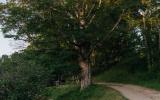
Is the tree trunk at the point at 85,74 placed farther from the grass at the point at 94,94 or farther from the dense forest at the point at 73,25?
the grass at the point at 94,94

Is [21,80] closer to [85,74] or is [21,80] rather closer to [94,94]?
[94,94]

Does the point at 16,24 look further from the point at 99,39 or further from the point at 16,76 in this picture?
the point at 16,76

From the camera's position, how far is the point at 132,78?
44.3m

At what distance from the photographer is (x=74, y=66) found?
168 feet

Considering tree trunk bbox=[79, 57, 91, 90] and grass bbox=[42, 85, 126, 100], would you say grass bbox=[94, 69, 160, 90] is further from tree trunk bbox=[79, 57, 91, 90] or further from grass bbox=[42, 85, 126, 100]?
tree trunk bbox=[79, 57, 91, 90]

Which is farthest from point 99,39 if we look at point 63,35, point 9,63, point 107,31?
point 9,63

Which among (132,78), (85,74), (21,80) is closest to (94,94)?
(85,74)

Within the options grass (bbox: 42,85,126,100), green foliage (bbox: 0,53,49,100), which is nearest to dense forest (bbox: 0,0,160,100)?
green foliage (bbox: 0,53,49,100)

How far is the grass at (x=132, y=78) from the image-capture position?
37.9 meters

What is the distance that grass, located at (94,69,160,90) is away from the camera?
124 feet

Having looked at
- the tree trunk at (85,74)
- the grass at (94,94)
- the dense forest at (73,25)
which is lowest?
the grass at (94,94)

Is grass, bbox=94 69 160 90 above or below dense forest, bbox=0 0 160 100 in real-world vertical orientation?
below

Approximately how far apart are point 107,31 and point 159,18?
22.9 feet

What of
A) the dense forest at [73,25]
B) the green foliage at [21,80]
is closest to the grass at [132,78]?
the dense forest at [73,25]
